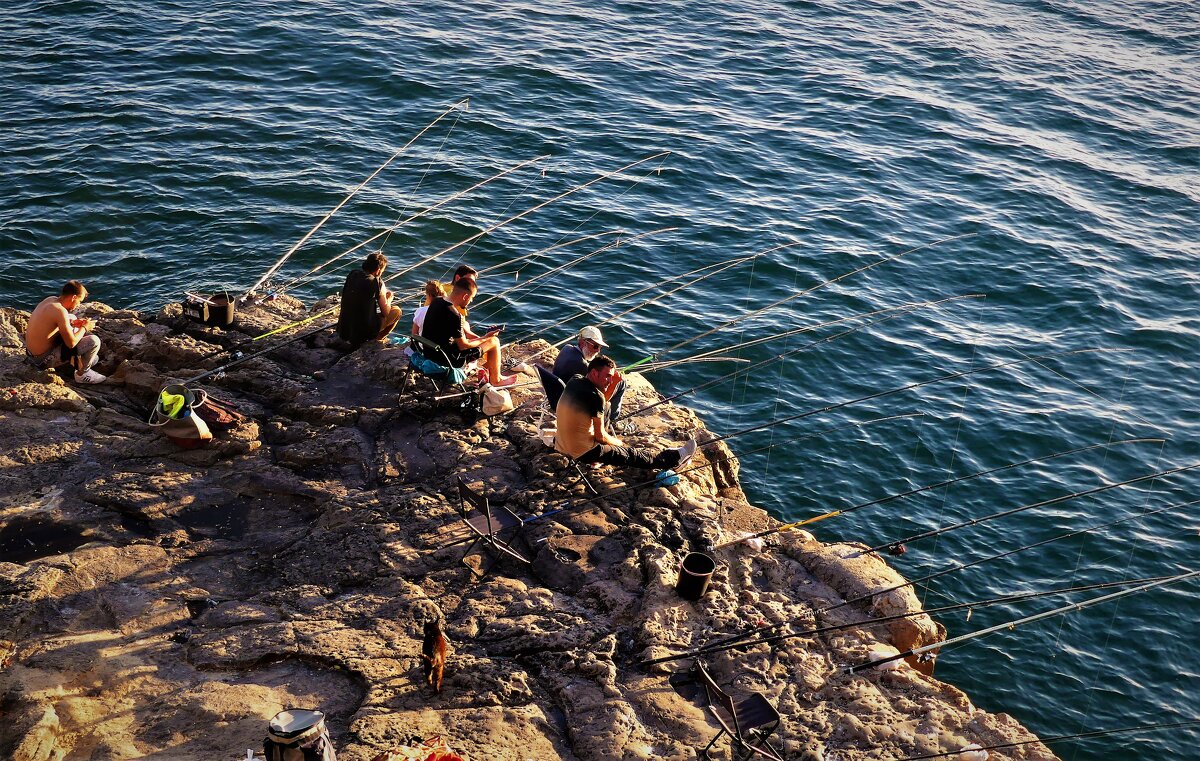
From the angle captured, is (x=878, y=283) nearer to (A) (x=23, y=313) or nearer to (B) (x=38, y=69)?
(A) (x=23, y=313)

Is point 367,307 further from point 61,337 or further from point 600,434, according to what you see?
point 600,434

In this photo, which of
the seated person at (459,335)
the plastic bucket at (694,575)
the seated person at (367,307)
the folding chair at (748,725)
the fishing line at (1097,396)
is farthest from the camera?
the fishing line at (1097,396)

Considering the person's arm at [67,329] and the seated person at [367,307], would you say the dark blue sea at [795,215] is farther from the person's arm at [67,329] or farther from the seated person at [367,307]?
the person's arm at [67,329]

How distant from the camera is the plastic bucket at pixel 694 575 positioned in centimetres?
810

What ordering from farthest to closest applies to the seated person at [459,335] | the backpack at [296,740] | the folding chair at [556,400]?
the seated person at [459,335], the folding chair at [556,400], the backpack at [296,740]

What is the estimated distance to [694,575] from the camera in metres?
8.07

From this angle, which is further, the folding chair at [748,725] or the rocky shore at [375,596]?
the folding chair at [748,725]

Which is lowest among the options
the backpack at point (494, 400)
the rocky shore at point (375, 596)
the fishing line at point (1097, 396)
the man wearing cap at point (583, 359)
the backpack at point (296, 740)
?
the fishing line at point (1097, 396)

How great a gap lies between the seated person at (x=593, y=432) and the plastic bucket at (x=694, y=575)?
1.31 meters

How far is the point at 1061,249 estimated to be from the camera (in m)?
17.3

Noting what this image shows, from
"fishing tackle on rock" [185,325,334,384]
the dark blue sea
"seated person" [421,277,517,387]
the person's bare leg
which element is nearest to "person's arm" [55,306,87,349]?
"fishing tackle on rock" [185,325,334,384]

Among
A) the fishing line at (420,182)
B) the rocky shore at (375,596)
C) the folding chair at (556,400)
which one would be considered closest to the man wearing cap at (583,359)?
the folding chair at (556,400)

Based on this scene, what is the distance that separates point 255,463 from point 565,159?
10.8 metres

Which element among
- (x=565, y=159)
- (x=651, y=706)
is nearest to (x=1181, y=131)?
(x=565, y=159)
